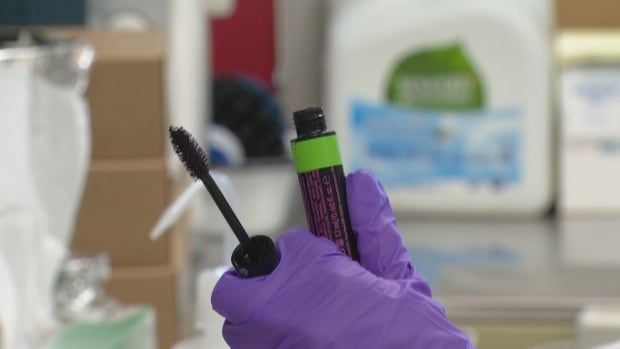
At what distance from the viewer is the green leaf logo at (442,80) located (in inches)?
82.8

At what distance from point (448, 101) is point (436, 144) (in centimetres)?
7

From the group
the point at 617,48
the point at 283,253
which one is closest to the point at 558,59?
the point at 617,48

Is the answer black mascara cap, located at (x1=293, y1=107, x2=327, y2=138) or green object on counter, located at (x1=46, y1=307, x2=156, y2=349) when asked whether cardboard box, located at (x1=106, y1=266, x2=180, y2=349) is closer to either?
green object on counter, located at (x1=46, y1=307, x2=156, y2=349)

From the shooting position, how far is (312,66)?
2.40 meters

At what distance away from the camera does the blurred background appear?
125 centimetres

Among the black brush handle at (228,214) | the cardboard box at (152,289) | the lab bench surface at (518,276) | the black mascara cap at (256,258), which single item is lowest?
the lab bench surface at (518,276)

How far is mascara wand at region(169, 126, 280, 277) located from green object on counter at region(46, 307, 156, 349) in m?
0.38

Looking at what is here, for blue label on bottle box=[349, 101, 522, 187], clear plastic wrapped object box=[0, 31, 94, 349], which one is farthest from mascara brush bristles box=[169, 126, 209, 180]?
blue label on bottle box=[349, 101, 522, 187]

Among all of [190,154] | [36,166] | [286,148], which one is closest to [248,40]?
[286,148]

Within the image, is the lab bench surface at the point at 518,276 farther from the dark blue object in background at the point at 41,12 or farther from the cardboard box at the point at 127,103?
the dark blue object in background at the point at 41,12

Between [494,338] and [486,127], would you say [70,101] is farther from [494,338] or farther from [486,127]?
[486,127]

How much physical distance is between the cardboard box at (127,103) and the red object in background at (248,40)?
88cm

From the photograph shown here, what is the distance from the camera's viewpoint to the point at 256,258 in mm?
749

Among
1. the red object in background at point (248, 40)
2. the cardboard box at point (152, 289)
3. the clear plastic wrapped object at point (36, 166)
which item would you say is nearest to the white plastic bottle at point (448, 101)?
the red object in background at point (248, 40)
